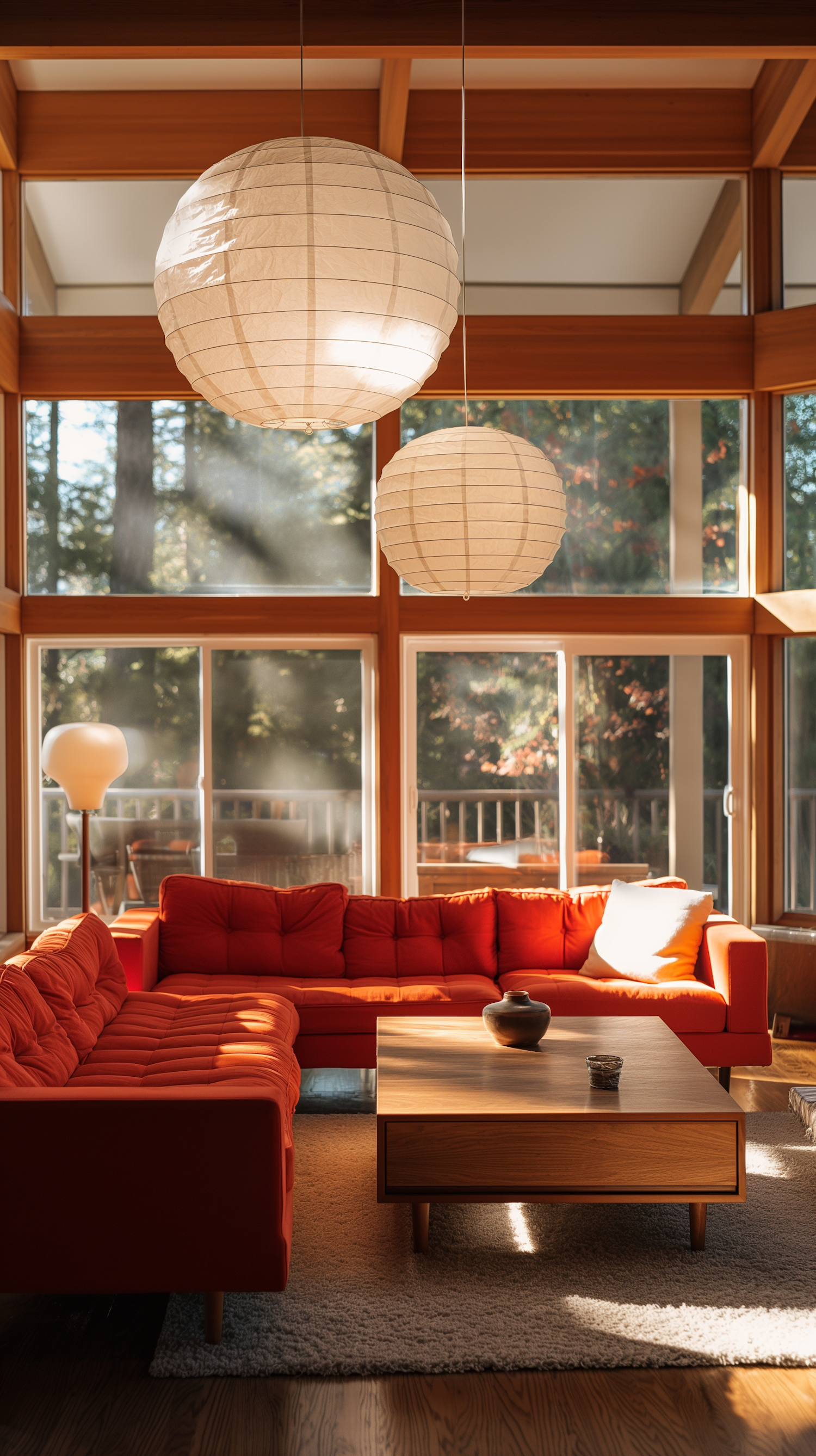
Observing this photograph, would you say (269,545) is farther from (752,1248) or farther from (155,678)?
(752,1248)

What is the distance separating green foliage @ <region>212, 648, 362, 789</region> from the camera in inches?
228

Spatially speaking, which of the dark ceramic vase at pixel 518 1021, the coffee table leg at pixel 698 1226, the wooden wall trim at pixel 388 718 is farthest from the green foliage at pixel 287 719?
the coffee table leg at pixel 698 1226

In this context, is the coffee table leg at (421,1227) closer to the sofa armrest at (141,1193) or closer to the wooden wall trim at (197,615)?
the sofa armrest at (141,1193)

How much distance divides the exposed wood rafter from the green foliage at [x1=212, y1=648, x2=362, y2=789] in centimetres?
247

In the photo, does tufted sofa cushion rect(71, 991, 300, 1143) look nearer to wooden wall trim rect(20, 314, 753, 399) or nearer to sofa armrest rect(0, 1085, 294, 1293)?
sofa armrest rect(0, 1085, 294, 1293)

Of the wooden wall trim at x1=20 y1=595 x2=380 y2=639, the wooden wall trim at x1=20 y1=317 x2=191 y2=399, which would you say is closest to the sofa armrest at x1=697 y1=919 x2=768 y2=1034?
the wooden wall trim at x1=20 y1=595 x2=380 y2=639

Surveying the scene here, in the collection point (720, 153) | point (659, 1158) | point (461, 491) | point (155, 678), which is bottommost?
point (659, 1158)

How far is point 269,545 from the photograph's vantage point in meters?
5.76

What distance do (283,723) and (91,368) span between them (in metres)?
2.07

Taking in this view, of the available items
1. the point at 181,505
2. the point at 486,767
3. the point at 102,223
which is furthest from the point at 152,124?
the point at 486,767

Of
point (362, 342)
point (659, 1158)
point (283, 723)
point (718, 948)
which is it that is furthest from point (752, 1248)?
point (283, 723)

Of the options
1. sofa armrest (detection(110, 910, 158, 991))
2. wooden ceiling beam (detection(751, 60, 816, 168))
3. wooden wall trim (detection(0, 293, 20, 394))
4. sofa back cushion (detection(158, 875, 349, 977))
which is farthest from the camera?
wooden wall trim (detection(0, 293, 20, 394))

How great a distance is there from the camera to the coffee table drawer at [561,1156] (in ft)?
9.56

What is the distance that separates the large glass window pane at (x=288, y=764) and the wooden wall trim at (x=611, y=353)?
1.61m
